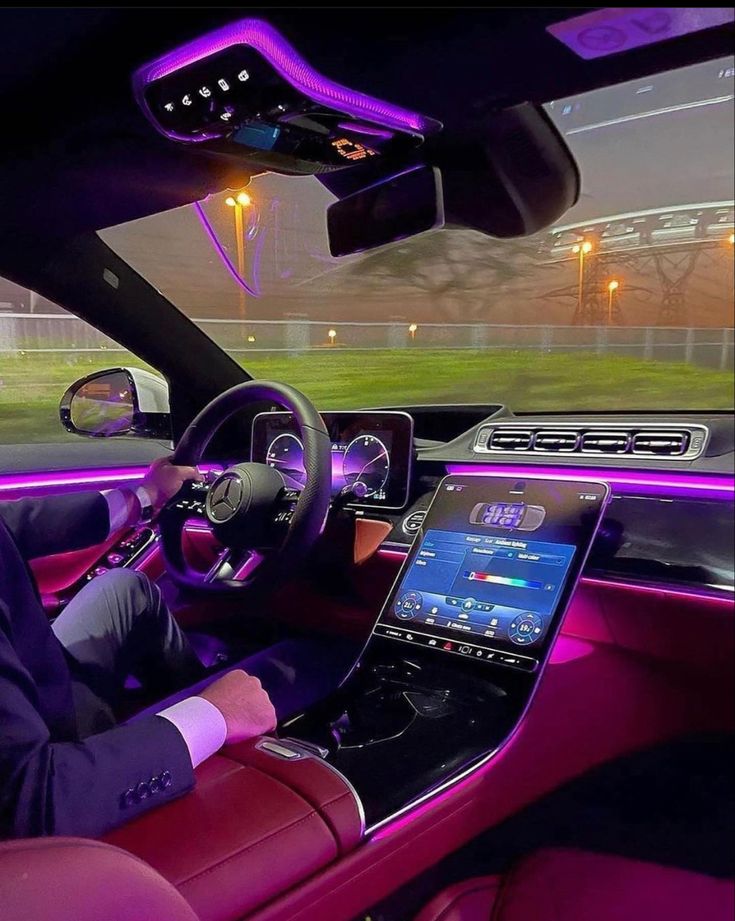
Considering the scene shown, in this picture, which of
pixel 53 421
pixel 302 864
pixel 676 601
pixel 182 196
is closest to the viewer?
pixel 302 864

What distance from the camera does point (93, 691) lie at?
189cm

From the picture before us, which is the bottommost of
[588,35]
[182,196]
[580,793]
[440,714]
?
[580,793]

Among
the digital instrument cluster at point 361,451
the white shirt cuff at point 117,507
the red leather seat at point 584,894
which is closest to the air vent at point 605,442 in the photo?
the digital instrument cluster at point 361,451

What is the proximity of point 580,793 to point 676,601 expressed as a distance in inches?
28.1

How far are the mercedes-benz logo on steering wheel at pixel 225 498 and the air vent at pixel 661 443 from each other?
1058 millimetres

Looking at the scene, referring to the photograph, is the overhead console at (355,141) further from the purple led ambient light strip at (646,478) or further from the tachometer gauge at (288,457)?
the purple led ambient light strip at (646,478)

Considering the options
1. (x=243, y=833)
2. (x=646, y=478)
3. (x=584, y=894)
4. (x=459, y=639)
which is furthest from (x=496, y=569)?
(x=243, y=833)

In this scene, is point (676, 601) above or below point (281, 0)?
below

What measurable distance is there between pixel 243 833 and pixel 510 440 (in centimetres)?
149

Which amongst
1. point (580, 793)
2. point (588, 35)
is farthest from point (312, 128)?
point (580, 793)

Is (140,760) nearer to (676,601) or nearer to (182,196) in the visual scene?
(676,601)

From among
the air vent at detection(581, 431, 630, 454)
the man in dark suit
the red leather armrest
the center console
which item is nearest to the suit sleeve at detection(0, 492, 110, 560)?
the man in dark suit

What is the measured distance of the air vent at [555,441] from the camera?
7.22 ft

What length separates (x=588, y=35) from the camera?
1752 mm
